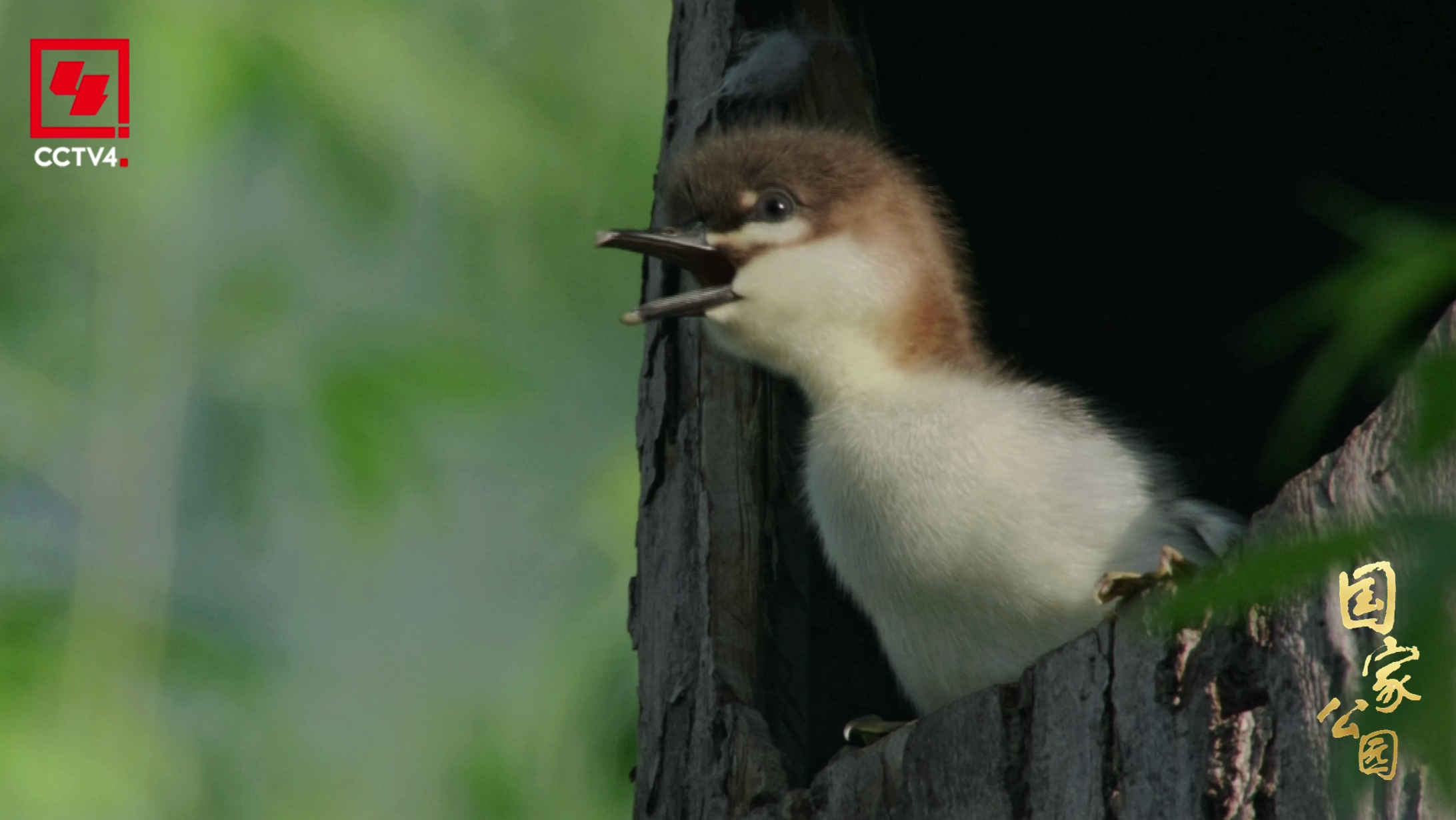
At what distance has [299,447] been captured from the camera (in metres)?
5.50

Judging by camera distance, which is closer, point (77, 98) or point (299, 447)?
point (299, 447)

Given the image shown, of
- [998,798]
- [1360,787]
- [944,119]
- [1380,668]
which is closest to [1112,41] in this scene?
[944,119]

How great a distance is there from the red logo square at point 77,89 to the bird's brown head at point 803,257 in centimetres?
257

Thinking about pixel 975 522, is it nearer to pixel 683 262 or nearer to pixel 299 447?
pixel 683 262

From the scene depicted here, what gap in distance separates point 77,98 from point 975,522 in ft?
12.8

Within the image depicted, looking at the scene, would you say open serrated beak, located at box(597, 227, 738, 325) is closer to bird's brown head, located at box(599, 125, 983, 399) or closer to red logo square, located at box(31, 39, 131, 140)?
bird's brown head, located at box(599, 125, 983, 399)

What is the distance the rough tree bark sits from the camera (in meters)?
2.10

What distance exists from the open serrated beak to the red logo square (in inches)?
101

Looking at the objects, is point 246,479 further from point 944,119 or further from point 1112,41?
point 1112,41

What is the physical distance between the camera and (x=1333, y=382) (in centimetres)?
135

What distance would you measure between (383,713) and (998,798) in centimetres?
369

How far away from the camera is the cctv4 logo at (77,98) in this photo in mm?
5598

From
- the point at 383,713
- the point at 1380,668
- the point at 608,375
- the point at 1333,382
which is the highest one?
the point at 608,375

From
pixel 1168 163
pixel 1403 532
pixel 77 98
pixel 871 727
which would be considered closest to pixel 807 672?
pixel 871 727
